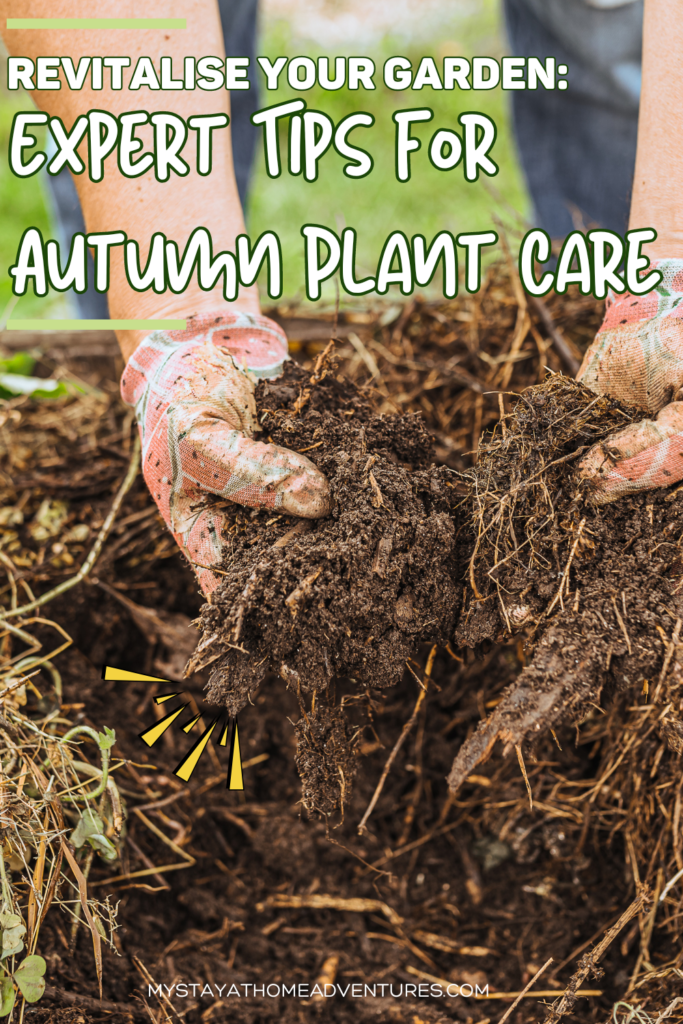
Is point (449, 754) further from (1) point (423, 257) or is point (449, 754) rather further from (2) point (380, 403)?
(1) point (423, 257)

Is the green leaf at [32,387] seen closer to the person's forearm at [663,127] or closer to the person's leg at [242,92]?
the person's leg at [242,92]

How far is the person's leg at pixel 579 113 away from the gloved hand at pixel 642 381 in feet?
4.32

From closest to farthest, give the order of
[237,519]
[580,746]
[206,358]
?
[237,519], [206,358], [580,746]

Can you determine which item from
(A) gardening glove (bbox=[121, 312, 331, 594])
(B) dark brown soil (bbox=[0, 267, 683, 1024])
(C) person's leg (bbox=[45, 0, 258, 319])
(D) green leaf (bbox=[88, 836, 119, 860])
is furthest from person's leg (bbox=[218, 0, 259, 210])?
(D) green leaf (bbox=[88, 836, 119, 860])

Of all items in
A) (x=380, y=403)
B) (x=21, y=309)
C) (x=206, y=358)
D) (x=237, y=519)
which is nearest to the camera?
(x=237, y=519)

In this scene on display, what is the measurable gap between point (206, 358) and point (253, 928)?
3.40ft

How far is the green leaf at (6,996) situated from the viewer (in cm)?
101

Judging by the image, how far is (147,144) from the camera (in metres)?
1.41

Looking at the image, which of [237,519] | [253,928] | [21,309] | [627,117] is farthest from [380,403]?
[21,309]

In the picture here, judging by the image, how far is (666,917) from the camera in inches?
50.2

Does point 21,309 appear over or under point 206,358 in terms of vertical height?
under

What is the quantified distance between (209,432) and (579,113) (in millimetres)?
2385

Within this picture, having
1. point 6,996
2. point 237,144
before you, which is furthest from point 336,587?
point 237,144

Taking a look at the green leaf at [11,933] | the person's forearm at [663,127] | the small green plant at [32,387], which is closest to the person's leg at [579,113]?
the person's forearm at [663,127]
